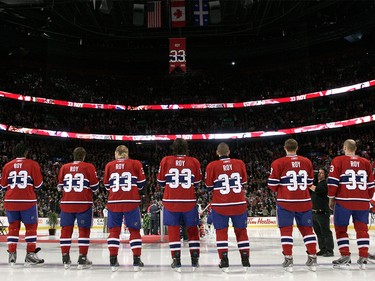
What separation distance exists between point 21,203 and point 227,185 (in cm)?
379


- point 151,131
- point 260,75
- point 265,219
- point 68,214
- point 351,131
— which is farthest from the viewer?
point 260,75

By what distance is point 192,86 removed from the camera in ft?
133

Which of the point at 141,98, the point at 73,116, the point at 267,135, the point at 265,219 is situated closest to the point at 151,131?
the point at 141,98

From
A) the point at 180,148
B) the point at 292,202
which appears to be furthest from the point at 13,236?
the point at 292,202

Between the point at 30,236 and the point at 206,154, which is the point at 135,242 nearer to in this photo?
the point at 30,236

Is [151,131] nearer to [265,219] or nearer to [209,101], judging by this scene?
[209,101]

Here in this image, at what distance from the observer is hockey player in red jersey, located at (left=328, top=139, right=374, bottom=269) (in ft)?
23.0

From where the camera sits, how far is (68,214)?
24.3 ft

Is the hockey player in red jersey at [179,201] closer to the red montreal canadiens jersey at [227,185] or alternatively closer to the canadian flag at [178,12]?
the red montreal canadiens jersey at [227,185]

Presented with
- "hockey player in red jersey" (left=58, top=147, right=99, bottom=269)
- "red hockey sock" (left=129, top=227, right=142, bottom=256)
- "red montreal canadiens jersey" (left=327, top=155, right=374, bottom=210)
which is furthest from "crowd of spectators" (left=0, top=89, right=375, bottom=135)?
"red hockey sock" (left=129, top=227, right=142, bottom=256)

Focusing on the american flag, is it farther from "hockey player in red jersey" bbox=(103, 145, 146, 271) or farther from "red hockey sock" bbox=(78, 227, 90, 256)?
"red hockey sock" bbox=(78, 227, 90, 256)

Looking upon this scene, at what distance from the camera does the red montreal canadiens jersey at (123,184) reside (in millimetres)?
7133

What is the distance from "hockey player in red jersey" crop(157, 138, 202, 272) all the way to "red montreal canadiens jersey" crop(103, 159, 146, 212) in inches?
18.6

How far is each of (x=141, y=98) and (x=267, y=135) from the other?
12298mm
